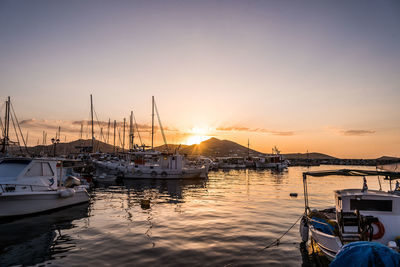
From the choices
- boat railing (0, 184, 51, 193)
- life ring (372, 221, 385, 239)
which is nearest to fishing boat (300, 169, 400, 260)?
life ring (372, 221, 385, 239)

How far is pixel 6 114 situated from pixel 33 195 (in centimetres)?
4277

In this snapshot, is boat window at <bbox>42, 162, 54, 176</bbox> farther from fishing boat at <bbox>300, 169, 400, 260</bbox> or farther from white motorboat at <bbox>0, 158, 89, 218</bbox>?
fishing boat at <bbox>300, 169, 400, 260</bbox>

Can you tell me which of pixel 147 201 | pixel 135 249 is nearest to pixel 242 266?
pixel 135 249

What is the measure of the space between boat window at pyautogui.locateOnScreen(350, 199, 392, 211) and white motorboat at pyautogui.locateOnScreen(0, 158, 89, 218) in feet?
64.3

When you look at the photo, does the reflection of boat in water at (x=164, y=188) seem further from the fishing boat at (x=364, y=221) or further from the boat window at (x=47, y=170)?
the fishing boat at (x=364, y=221)

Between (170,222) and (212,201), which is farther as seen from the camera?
(212,201)

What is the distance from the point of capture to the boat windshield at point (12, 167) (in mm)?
19109

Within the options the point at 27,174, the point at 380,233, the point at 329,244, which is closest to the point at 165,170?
the point at 27,174

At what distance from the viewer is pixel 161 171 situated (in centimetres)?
4812

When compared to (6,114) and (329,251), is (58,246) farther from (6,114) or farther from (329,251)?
(6,114)

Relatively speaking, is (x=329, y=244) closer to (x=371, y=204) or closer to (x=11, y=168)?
(x=371, y=204)

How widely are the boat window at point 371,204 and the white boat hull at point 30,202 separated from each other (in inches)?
770

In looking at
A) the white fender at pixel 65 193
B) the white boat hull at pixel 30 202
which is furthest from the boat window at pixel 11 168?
the white fender at pixel 65 193

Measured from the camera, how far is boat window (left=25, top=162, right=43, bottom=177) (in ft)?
64.0
